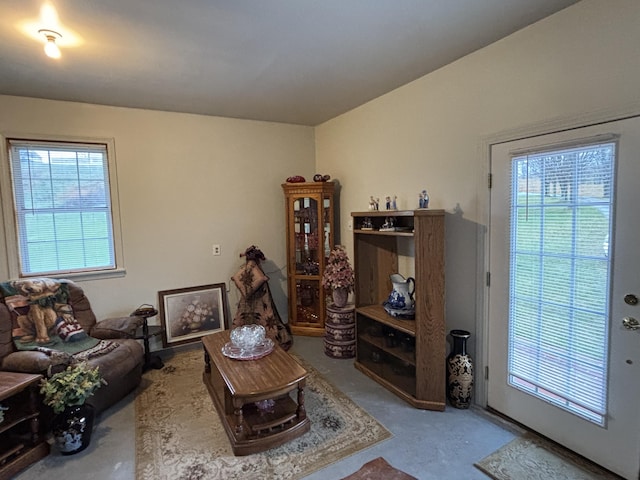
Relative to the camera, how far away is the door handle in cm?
182

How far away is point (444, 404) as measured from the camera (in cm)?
258

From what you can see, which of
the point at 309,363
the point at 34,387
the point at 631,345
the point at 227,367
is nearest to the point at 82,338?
the point at 34,387

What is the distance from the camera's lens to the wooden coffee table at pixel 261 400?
2.11 m

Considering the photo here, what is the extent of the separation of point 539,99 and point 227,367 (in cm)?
271

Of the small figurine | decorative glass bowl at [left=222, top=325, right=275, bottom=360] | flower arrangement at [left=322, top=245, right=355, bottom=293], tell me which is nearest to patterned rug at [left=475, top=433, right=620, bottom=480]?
decorative glass bowl at [left=222, top=325, right=275, bottom=360]

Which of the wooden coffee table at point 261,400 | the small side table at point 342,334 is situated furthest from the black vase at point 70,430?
the small side table at point 342,334

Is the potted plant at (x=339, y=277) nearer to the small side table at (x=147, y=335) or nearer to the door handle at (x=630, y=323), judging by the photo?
the small side table at (x=147, y=335)

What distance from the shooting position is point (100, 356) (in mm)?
2686

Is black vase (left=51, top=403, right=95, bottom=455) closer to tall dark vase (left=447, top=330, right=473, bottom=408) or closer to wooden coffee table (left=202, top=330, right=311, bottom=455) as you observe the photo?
wooden coffee table (left=202, top=330, right=311, bottom=455)

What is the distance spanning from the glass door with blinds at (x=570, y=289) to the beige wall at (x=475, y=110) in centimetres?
16

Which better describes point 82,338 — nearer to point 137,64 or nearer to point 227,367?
point 227,367

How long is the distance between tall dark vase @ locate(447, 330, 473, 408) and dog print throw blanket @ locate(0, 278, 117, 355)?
2.75m

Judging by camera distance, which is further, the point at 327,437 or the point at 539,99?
the point at 327,437

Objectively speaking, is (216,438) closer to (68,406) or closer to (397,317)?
(68,406)
